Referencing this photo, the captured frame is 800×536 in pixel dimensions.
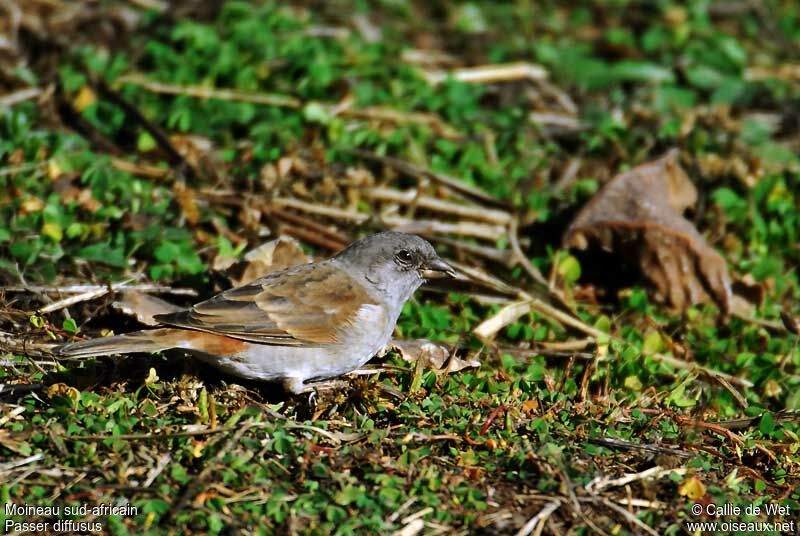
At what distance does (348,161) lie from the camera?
7.84 metres

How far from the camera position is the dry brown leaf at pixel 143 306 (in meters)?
5.77

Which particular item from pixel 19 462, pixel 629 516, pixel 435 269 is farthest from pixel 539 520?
pixel 19 462

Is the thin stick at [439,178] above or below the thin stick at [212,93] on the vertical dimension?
below

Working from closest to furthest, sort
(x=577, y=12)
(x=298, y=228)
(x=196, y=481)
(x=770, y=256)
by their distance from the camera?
(x=196, y=481), (x=298, y=228), (x=770, y=256), (x=577, y=12)

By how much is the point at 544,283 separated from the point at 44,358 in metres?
3.30

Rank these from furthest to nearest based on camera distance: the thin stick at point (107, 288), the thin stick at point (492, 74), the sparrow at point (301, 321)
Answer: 1. the thin stick at point (492, 74)
2. the thin stick at point (107, 288)
3. the sparrow at point (301, 321)

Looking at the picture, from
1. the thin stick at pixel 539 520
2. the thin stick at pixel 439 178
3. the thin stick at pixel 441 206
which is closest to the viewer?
the thin stick at pixel 539 520

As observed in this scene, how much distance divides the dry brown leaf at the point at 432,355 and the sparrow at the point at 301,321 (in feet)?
0.60

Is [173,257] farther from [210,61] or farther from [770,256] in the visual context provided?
[770,256]

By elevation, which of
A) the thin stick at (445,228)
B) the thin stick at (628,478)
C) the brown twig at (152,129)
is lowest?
the thin stick at (628,478)

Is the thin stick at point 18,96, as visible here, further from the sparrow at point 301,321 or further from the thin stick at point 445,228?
the sparrow at point 301,321

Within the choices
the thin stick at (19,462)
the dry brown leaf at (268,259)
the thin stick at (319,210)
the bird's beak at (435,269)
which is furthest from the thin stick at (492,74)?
the thin stick at (19,462)

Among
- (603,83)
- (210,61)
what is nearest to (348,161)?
(210,61)

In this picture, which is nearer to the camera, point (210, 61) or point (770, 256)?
point (770, 256)
